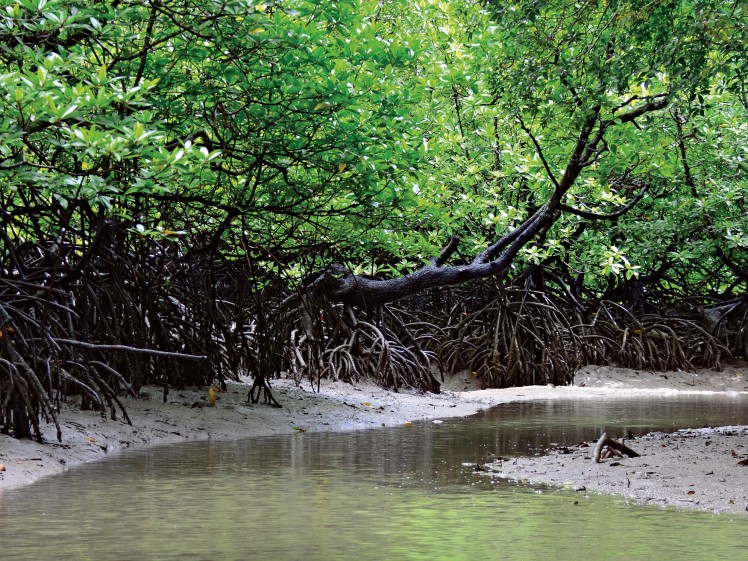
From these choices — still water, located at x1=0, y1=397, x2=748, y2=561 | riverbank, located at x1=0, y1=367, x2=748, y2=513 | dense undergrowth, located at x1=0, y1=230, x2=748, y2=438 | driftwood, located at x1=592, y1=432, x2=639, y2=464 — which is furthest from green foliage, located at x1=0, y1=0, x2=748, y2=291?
driftwood, located at x1=592, y1=432, x2=639, y2=464

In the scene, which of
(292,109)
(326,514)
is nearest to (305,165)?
(292,109)

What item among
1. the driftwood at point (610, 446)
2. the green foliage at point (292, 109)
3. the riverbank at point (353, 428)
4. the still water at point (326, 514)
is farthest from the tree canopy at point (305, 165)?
the driftwood at point (610, 446)

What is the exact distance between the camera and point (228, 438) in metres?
8.95

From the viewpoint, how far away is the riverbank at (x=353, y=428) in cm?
619

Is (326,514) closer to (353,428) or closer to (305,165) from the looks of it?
(305,165)

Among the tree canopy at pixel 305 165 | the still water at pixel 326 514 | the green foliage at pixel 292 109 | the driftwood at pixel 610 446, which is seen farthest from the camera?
the driftwood at pixel 610 446

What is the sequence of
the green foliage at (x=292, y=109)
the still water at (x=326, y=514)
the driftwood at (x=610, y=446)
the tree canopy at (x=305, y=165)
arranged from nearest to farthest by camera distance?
1. the still water at (x=326, y=514)
2. the green foliage at (x=292, y=109)
3. the tree canopy at (x=305, y=165)
4. the driftwood at (x=610, y=446)

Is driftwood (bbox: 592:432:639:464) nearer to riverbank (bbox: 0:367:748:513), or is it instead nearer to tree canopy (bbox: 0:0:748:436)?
riverbank (bbox: 0:367:748:513)

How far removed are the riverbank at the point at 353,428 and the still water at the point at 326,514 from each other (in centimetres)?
28

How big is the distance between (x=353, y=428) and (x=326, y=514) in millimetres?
4798

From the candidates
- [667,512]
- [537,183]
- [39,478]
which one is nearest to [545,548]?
[667,512]

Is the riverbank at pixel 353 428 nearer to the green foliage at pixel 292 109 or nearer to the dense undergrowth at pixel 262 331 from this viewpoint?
the dense undergrowth at pixel 262 331

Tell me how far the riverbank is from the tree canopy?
295 mm

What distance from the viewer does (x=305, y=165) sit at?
28.4 feet
